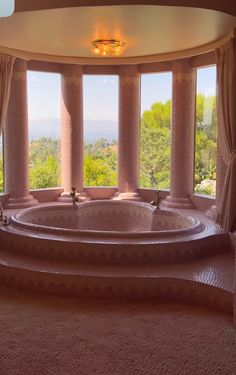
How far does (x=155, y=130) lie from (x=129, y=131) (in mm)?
449

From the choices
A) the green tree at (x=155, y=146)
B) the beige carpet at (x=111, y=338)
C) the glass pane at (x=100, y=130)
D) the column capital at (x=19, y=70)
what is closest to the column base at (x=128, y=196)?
the green tree at (x=155, y=146)

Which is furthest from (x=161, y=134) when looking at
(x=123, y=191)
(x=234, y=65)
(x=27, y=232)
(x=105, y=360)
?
(x=105, y=360)

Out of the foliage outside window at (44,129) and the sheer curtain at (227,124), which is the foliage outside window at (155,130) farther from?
the sheer curtain at (227,124)

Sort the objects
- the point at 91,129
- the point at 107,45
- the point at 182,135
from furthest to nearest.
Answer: the point at 91,129
the point at 182,135
the point at 107,45

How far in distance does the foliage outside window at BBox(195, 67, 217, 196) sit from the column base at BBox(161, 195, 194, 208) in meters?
0.26

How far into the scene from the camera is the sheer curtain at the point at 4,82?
597cm

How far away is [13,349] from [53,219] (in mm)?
3290

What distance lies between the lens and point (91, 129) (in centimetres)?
746

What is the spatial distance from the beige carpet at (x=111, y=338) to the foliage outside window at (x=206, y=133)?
9.84 ft

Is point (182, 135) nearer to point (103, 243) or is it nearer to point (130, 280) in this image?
point (103, 243)

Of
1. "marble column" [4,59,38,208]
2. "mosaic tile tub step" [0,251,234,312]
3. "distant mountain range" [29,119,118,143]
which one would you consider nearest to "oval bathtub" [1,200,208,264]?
"mosaic tile tub step" [0,251,234,312]

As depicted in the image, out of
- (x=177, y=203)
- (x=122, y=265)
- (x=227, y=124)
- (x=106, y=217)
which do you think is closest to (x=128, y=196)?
(x=106, y=217)

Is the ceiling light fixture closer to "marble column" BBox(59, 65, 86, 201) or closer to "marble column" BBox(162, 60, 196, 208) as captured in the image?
"marble column" BBox(162, 60, 196, 208)

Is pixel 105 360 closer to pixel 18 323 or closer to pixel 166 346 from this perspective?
pixel 166 346
